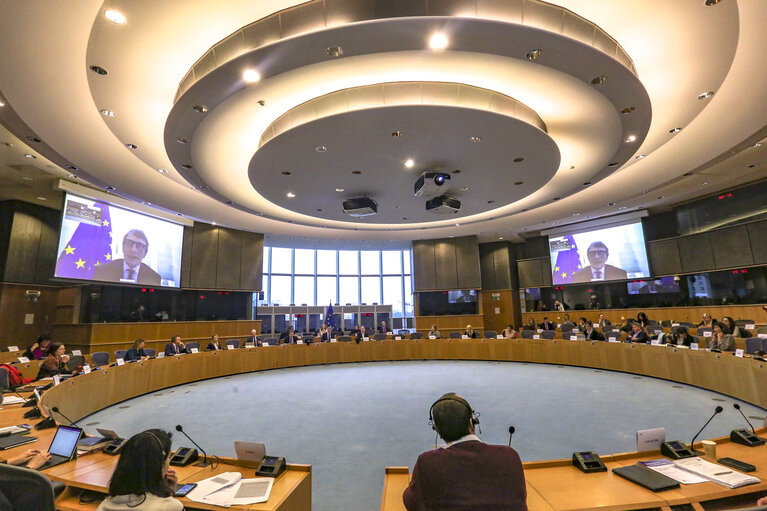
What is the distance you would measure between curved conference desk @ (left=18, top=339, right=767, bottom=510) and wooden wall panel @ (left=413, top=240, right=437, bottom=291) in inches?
107

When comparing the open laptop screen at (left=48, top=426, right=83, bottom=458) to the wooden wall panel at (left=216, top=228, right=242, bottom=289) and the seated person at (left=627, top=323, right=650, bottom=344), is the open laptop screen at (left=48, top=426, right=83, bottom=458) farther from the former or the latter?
the seated person at (left=627, top=323, right=650, bottom=344)

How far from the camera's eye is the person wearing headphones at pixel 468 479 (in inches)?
59.5

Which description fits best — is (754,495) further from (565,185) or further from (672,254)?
(672,254)

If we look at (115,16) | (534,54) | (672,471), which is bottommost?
(672,471)

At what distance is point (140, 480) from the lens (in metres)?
1.57

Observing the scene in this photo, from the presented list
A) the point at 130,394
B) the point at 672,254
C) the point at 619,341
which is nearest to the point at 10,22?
the point at 130,394

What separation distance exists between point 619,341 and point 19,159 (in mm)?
13876

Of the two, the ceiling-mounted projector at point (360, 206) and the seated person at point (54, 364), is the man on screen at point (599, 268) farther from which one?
the seated person at point (54, 364)

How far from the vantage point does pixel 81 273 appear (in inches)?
321

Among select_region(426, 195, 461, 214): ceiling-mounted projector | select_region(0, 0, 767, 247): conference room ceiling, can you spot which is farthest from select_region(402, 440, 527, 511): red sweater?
select_region(426, 195, 461, 214): ceiling-mounted projector

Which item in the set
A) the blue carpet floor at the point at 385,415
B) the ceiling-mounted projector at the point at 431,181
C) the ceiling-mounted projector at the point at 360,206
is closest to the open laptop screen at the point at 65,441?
the blue carpet floor at the point at 385,415

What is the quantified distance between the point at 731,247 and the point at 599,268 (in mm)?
3354

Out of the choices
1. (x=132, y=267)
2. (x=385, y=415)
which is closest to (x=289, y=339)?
(x=132, y=267)

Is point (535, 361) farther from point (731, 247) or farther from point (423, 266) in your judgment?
point (731, 247)
